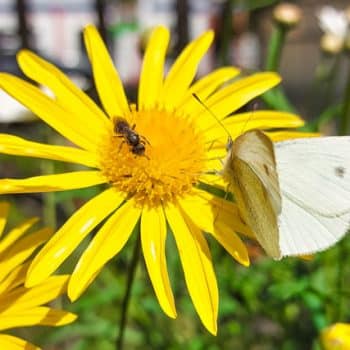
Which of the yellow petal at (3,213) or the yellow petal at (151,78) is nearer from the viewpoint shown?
the yellow petal at (3,213)

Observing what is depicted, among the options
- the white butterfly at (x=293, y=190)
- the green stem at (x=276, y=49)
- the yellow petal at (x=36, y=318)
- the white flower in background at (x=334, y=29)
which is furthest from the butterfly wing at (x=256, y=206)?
the white flower in background at (x=334, y=29)

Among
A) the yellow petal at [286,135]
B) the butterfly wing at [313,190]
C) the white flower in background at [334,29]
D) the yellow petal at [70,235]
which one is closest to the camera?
the yellow petal at [70,235]

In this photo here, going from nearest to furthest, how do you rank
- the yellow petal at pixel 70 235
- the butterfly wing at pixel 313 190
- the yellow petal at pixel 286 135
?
1. the yellow petal at pixel 70 235
2. the butterfly wing at pixel 313 190
3. the yellow petal at pixel 286 135

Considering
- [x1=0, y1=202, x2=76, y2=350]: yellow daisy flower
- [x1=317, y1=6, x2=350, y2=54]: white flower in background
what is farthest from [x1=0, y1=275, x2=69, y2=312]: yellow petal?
[x1=317, y1=6, x2=350, y2=54]: white flower in background

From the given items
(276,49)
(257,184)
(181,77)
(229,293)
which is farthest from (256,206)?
(276,49)

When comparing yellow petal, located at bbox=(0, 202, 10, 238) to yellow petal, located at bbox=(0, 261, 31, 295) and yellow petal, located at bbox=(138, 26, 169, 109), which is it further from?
yellow petal, located at bbox=(138, 26, 169, 109)

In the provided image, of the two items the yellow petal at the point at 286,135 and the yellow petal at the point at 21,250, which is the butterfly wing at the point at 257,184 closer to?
the yellow petal at the point at 286,135

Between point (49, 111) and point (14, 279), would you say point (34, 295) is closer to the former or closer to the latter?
point (14, 279)
